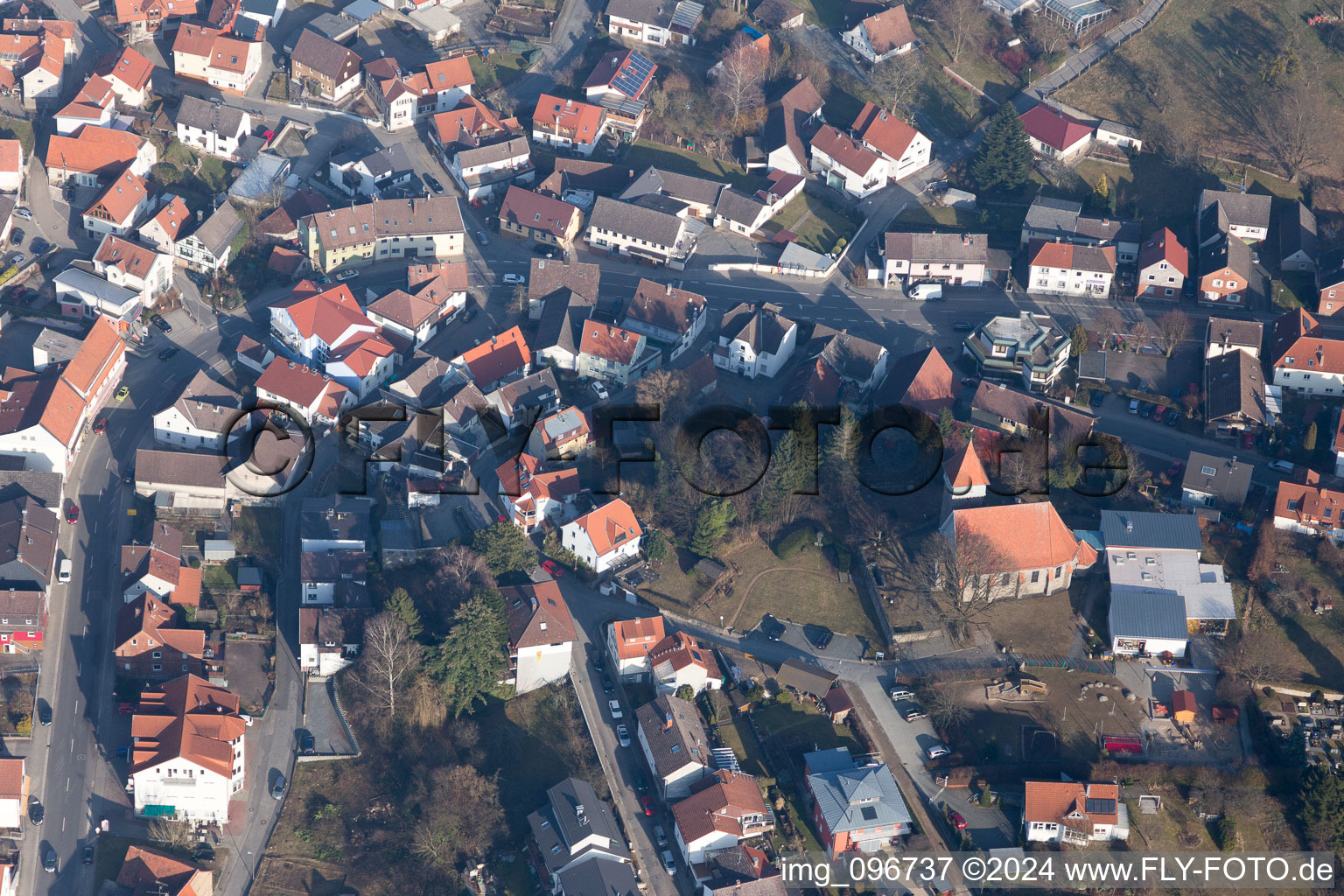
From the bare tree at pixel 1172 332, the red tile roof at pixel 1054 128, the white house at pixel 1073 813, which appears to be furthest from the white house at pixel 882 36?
the white house at pixel 1073 813

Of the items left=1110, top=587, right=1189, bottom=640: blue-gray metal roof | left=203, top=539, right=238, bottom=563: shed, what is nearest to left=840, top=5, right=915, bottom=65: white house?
left=1110, top=587, right=1189, bottom=640: blue-gray metal roof

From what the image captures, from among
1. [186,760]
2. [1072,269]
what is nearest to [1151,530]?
[1072,269]

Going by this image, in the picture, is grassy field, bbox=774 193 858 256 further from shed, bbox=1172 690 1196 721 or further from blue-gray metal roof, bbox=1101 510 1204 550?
shed, bbox=1172 690 1196 721

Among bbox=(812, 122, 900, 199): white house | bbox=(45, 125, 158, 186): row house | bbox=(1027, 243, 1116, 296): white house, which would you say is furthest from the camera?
bbox=(812, 122, 900, 199): white house

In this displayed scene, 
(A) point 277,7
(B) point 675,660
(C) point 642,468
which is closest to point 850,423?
(C) point 642,468

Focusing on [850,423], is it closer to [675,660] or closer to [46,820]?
[675,660]

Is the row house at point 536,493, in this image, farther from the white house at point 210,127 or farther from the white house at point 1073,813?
the white house at point 210,127
